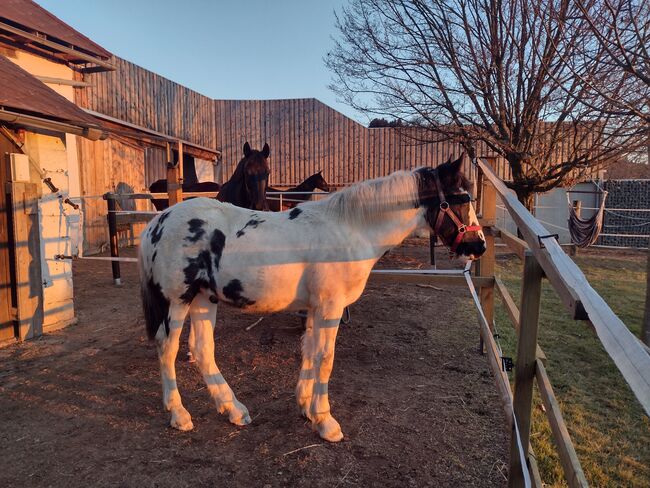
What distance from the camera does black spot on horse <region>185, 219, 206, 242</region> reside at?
2.94 meters

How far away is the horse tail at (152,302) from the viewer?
3.04 meters

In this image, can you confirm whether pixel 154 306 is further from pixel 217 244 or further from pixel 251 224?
pixel 251 224

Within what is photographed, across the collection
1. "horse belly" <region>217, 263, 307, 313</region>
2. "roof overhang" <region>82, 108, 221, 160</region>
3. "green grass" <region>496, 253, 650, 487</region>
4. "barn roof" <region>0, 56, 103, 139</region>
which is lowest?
"green grass" <region>496, 253, 650, 487</region>

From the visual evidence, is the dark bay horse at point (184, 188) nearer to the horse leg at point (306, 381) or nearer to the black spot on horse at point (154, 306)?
the black spot on horse at point (154, 306)

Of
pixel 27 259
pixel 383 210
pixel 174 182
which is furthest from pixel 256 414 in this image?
pixel 27 259

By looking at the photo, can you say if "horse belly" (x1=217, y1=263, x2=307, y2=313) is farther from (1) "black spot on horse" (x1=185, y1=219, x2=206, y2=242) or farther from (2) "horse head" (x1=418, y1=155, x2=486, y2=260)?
(2) "horse head" (x1=418, y1=155, x2=486, y2=260)

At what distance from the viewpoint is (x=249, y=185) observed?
5645 mm

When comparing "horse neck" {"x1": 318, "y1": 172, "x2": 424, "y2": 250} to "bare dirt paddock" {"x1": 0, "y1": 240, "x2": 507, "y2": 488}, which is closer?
"bare dirt paddock" {"x1": 0, "y1": 240, "x2": 507, "y2": 488}

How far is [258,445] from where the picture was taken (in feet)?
9.20

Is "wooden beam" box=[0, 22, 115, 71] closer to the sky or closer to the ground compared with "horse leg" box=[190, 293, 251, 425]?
closer to the sky

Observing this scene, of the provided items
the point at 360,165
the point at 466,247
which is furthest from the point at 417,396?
the point at 360,165

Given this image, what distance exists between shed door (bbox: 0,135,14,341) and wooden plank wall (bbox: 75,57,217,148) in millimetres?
6133

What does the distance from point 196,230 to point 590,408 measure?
348 centimetres

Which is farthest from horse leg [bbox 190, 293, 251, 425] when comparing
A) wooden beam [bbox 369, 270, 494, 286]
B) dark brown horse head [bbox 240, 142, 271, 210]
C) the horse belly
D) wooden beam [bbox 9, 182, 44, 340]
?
wooden beam [bbox 9, 182, 44, 340]
